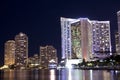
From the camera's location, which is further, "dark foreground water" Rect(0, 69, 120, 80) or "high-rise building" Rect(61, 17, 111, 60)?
"high-rise building" Rect(61, 17, 111, 60)

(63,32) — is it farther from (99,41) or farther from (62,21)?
(99,41)

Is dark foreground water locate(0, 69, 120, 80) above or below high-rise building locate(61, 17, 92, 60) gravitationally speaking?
below

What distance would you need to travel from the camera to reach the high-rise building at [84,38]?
582ft

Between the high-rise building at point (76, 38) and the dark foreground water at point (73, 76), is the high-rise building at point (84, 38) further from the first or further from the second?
the dark foreground water at point (73, 76)

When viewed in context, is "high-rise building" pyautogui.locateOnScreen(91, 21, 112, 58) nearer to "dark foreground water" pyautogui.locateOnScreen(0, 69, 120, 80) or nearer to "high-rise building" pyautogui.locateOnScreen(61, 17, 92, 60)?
"high-rise building" pyautogui.locateOnScreen(61, 17, 92, 60)

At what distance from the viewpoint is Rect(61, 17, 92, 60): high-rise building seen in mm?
177125

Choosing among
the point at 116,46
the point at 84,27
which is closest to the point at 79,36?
the point at 84,27

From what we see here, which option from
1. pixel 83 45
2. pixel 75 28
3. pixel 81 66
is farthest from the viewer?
pixel 75 28

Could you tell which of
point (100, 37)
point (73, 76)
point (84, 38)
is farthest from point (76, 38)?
point (73, 76)

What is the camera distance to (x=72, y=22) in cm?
19162

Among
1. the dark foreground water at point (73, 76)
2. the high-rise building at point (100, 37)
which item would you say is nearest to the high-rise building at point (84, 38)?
the high-rise building at point (100, 37)

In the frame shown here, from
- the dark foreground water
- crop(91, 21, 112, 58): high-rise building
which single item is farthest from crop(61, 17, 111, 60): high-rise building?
the dark foreground water

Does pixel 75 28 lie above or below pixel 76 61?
above

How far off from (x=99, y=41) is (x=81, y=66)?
3008 cm
